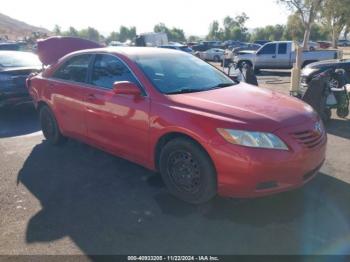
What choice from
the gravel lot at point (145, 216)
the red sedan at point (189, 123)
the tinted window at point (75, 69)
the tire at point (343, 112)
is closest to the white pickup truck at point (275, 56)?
the tire at point (343, 112)

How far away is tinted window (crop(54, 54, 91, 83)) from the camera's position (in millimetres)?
5066

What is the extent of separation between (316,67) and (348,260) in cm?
985

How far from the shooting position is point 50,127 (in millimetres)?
5914

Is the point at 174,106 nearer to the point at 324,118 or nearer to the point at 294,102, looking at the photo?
the point at 294,102

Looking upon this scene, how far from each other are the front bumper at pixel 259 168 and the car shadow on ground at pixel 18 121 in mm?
4839

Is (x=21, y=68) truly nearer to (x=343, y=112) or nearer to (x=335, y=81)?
(x=343, y=112)

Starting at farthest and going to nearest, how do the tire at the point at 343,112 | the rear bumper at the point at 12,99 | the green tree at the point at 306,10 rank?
the green tree at the point at 306,10 < the rear bumper at the point at 12,99 < the tire at the point at 343,112

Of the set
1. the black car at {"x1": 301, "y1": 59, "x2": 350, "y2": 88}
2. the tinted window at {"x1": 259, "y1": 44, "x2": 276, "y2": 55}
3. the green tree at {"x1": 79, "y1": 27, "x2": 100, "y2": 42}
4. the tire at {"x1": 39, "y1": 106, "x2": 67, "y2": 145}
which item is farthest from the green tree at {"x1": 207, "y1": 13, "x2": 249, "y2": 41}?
the tire at {"x1": 39, "y1": 106, "x2": 67, "y2": 145}

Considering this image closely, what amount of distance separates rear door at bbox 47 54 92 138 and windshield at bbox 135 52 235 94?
1.05 metres

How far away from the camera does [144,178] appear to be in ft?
15.1

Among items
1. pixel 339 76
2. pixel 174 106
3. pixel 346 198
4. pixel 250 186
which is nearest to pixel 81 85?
pixel 174 106

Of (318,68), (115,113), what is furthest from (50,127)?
(318,68)

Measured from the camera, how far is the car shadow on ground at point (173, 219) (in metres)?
3.16

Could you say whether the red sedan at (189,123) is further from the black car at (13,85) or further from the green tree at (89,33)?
the green tree at (89,33)
